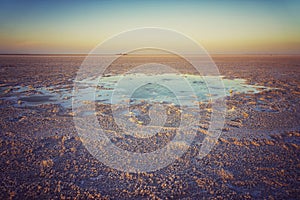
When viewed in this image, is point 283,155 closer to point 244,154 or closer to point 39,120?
point 244,154

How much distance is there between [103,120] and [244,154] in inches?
187

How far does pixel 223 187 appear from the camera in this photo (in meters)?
3.76

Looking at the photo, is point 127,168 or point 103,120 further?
point 103,120

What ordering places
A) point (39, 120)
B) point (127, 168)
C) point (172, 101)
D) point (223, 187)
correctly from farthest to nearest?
point (172, 101)
point (39, 120)
point (127, 168)
point (223, 187)

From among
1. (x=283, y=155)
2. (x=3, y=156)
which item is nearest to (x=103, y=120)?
(x=3, y=156)

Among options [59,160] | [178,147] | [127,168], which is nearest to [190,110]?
[178,147]

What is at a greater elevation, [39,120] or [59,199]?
[39,120]

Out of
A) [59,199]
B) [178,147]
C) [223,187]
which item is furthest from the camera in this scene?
[178,147]

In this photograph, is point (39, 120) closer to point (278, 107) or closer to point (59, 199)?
point (59, 199)

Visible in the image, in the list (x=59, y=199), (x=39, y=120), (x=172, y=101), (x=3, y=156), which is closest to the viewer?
(x=59, y=199)

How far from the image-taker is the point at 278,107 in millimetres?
8883

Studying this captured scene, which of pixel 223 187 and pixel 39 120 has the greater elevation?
pixel 39 120

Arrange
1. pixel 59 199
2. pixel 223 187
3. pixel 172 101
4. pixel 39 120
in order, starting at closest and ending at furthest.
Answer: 1. pixel 59 199
2. pixel 223 187
3. pixel 39 120
4. pixel 172 101

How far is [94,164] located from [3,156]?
7.47 feet
